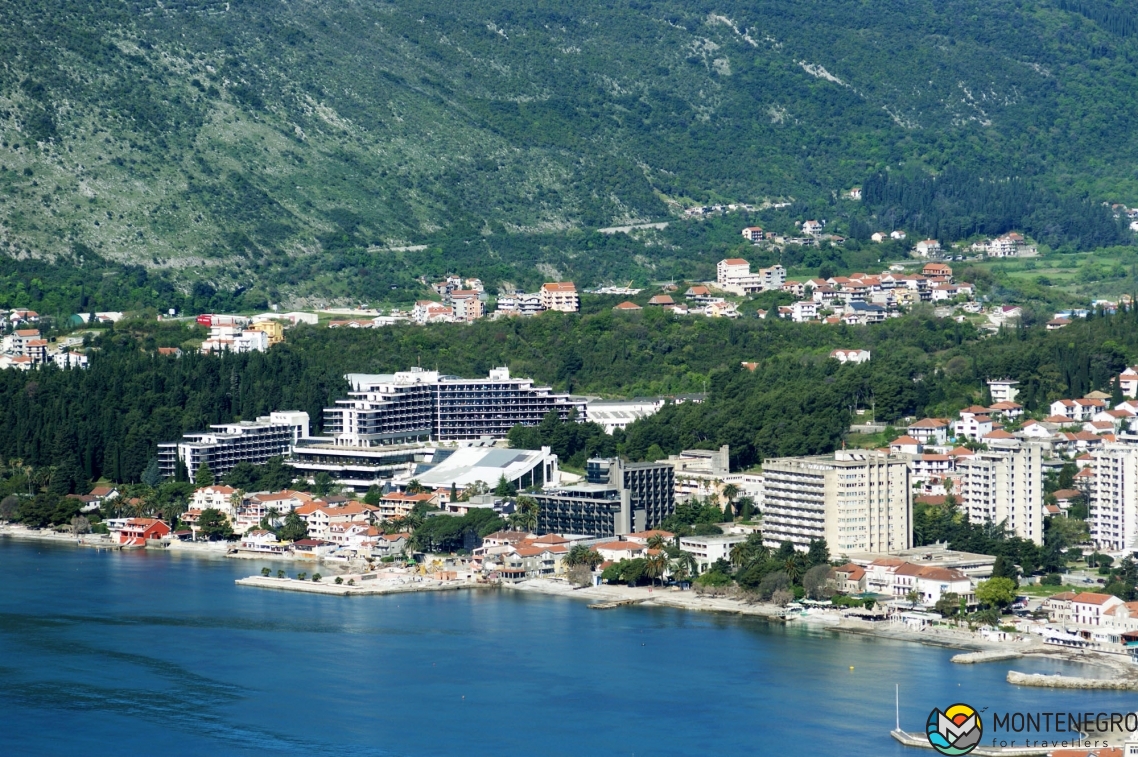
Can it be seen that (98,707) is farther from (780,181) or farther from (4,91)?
(780,181)

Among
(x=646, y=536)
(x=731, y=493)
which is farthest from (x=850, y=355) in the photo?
(x=646, y=536)

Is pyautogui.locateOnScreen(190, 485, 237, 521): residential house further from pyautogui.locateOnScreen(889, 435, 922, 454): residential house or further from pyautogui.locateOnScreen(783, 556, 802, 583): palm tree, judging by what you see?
pyautogui.locateOnScreen(783, 556, 802, 583): palm tree

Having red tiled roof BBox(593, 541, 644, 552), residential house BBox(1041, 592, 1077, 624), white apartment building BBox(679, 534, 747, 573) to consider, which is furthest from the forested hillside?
residential house BBox(1041, 592, 1077, 624)

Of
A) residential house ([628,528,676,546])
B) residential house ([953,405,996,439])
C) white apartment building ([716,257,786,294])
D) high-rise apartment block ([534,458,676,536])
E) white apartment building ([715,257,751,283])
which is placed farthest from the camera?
white apartment building ([715,257,751,283])

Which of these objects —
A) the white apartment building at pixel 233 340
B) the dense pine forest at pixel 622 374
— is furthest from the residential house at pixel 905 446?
the white apartment building at pixel 233 340

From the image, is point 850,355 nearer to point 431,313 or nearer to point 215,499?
point 431,313

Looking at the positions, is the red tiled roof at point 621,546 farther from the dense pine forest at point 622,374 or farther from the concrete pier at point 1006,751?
the concrete pier at point 1006,751

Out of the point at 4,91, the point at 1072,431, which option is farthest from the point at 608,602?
the point at 4,91
